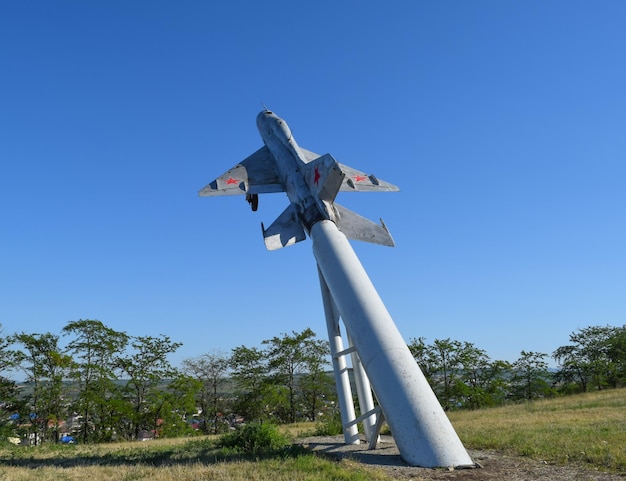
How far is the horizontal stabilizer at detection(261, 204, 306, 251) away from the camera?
13641 mm

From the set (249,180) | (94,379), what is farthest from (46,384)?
(249,180)

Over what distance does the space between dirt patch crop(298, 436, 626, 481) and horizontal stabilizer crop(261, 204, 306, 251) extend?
5806 mm

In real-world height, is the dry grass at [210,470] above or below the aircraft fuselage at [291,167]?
below

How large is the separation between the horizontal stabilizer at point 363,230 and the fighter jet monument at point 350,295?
0.03 metres

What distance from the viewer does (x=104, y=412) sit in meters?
29.4

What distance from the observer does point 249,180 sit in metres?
17.2

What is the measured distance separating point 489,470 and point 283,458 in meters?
4.11

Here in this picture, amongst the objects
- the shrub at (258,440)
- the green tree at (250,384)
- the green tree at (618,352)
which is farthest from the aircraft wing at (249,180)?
the green tree at (618,352)

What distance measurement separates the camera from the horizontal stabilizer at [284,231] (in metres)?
13.6

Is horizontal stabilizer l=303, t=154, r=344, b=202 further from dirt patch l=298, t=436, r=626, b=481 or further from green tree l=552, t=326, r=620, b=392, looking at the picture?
green tree l=552, t=326, r=620, b=392

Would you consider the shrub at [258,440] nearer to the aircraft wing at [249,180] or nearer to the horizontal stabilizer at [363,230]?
the horizontal stabilizer at [363,230]

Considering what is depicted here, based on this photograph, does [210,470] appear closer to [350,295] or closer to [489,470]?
[350,295]

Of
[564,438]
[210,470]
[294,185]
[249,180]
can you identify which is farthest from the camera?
[249,180]

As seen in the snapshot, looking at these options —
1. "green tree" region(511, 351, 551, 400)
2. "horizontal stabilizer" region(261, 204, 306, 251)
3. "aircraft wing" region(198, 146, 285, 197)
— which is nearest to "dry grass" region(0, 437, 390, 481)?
"horizontal stabilizer" region(261, 204, 306, 251)
